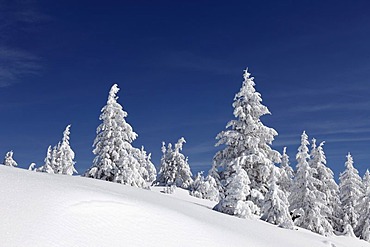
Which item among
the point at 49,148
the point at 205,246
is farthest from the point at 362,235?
the point at 49,148

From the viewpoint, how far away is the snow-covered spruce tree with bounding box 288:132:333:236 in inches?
1262

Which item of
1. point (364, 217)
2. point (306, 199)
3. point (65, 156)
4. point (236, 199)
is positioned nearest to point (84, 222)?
point (236, 199)


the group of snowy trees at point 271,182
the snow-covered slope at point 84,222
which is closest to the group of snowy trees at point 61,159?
the group of snowy trees at point 271,182

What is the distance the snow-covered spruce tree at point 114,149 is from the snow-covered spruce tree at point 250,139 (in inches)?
296

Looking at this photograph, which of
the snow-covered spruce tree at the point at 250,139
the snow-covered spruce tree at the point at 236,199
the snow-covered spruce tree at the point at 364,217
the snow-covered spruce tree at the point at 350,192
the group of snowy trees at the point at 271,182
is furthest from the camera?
the snow-covered spruce tree at the point at 350,192

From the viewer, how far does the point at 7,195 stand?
6152 millimetres

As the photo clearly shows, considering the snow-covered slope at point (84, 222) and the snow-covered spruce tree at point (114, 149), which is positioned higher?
the snow-covered spruce tree at point (114, 149)

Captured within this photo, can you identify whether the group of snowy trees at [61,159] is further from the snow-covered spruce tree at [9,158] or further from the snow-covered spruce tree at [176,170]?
the snow-covered spruce tree at [176,170]

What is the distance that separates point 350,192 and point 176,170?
20856 mm

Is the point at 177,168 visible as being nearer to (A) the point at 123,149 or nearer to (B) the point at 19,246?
(A) the point at 123,149

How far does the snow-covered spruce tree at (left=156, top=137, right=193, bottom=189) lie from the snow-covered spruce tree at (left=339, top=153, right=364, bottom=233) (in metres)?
18.3

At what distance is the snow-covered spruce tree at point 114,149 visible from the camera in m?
28.4

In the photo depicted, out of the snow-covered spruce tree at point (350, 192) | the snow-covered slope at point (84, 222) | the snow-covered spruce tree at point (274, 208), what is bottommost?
the snow-covered slope at point (84, 222)

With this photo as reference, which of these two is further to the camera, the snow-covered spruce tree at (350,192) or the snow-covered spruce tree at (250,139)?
the snow-covered spruce tree at (350,192)
